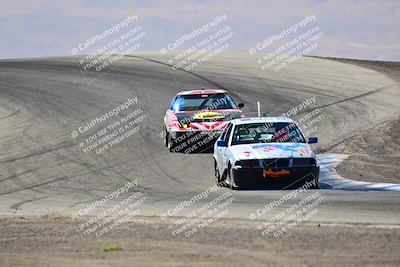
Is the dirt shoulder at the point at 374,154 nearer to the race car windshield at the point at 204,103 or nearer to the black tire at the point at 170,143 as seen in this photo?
the race car windshield at the point at 204,103

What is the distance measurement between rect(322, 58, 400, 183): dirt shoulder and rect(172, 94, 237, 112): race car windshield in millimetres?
2812

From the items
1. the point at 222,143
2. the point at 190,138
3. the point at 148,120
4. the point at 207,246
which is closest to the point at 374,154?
the point at 190,138

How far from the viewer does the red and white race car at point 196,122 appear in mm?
20703

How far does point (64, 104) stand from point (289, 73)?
37.4 feet

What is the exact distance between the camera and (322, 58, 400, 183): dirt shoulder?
17.1m

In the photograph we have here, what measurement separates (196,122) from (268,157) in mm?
6067

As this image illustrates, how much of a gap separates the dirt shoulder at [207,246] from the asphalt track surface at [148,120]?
1.22m

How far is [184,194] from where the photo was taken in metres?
14.6

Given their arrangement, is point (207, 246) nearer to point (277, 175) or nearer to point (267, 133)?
point (277, 175)

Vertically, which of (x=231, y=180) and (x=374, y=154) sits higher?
(x=231, y=180)

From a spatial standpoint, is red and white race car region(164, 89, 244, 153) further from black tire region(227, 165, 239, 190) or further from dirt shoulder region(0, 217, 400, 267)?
dirt shoulder region(0, 217, 400, 267)

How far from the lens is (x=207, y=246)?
9.20 m

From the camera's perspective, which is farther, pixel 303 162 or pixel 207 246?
pixel 303 162

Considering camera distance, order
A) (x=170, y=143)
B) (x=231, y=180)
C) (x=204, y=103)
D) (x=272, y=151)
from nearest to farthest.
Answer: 1. (x=272, y=151)
2. (x=231, y=180)
3. (x=170, y=143)
4. (x=204, y=103)
